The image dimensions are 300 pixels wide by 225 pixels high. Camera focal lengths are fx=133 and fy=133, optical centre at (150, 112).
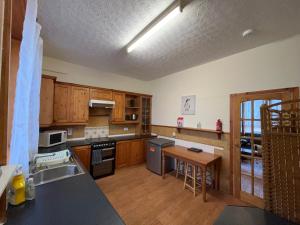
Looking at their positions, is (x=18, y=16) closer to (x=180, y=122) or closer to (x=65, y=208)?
(x=65, y=208)

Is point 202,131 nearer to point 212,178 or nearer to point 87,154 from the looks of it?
point 212,178

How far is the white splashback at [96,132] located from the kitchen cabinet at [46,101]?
1073 millimetres

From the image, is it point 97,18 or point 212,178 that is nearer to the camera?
point 97,18

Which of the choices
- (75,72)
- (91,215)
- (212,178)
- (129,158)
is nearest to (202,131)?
(212,178)

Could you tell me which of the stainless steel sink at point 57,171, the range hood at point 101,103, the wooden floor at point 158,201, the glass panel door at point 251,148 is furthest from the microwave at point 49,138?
the glass panel door at point 251,148

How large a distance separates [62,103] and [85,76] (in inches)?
38.4

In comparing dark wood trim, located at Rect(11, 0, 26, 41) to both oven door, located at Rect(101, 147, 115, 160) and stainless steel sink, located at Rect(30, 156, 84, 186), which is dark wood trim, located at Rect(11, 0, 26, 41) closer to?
stainless steel sink, located at Rect(30, 156, 84, 186)

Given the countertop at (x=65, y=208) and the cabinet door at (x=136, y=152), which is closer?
the countertop at (x=65, y=208)

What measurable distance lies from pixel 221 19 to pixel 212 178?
290cm

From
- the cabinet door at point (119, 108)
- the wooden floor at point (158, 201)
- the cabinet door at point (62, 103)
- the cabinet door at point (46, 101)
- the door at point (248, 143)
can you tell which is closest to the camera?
the wooden floor at point (158, 201)

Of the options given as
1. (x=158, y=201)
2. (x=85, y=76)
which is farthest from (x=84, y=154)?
(x=85, y=76)

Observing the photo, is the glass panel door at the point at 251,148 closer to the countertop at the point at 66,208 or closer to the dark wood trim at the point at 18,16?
the countertop at the point at 66,208

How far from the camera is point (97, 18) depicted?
1715mm

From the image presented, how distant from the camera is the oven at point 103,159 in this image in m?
3.02
